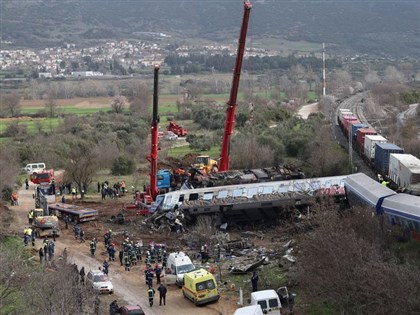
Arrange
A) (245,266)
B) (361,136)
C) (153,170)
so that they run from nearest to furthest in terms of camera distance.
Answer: (245,266), (153,170), (361,136)

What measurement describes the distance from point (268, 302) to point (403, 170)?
1445cm

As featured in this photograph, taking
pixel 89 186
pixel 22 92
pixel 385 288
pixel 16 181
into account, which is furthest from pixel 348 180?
pixel 22 92

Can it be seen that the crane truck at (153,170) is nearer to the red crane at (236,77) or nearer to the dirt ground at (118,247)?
the dirt ground at (118,247)

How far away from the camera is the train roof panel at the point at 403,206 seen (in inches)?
884

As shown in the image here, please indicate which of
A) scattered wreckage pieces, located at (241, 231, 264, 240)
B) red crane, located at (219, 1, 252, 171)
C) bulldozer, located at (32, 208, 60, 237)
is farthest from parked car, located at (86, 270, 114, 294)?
red crane, located at (219, 1, 252, 171)

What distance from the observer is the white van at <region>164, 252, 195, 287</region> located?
963 inches

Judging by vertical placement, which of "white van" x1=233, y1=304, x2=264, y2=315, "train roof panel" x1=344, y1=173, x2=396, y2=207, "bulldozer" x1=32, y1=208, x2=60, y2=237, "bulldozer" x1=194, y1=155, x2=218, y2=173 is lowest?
"bulldozer" x1=194, y1=155, x2=218, y2=173

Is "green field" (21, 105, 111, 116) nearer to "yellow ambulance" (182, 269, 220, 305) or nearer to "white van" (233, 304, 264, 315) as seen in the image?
"yellow ambulance" (182, 269, 220, 305)

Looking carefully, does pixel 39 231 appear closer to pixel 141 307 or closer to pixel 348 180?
pixel 141 307

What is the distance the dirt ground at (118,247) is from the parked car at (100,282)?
0.77ft

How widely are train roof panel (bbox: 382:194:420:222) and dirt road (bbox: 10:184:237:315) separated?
5.79 meters

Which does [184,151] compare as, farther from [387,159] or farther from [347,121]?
[387,159]

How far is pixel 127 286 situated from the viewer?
25.0 m

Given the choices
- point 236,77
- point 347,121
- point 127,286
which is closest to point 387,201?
point 127,286
